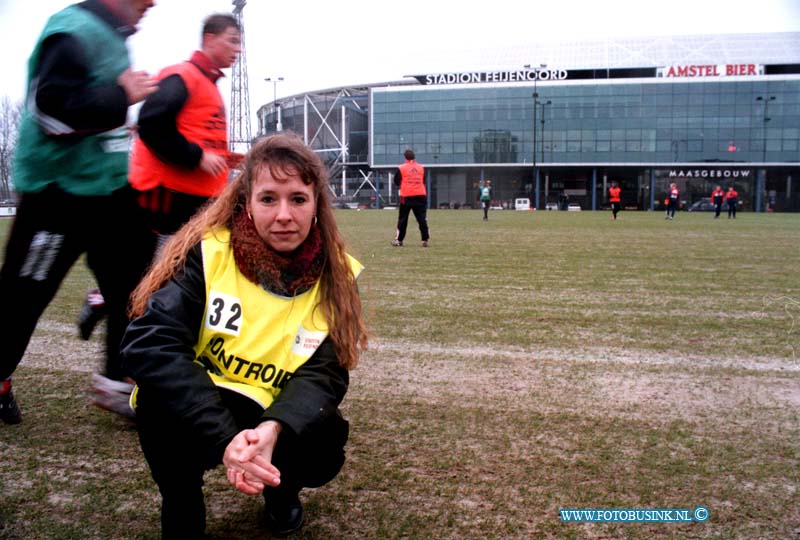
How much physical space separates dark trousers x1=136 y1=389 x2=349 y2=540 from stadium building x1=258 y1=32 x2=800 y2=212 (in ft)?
204

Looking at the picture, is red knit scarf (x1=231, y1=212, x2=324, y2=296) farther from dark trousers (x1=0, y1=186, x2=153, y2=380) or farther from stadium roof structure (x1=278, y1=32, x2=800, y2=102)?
stadium roof structure (x1=278, y1=32, x2=800, y2=102)

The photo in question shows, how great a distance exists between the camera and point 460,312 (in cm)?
553

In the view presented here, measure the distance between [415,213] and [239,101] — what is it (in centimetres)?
800

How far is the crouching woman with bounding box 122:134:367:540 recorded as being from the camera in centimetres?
176

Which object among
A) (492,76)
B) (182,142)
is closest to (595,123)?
(492,76)

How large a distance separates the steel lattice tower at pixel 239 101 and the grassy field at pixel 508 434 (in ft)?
4.63

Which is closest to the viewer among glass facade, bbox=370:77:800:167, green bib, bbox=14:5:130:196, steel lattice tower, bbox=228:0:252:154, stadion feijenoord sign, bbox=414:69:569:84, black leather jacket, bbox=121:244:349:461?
black leather jacket, bbox=121:244:349:461

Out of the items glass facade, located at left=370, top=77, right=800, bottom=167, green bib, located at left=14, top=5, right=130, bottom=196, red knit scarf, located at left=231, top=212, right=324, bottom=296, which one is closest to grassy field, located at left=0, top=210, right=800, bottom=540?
red knit scarf, located at left=231, top=212, right=324, bottom=296

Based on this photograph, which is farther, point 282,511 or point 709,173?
point 709,173

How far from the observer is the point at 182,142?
304 cm

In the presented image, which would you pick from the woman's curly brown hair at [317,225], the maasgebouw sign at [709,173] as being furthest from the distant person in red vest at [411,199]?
the maasgebouw sign at [709,173]

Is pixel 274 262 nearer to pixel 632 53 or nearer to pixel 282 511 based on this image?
pixel 282 511

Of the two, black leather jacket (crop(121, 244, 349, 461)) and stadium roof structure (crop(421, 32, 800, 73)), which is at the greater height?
stadium roof structure (crop(421, 32, 800, 73))

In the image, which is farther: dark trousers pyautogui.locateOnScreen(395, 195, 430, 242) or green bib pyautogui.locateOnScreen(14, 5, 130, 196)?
dark trousers pyautogui.locateOnScreen(395, 195, 430, 242)
